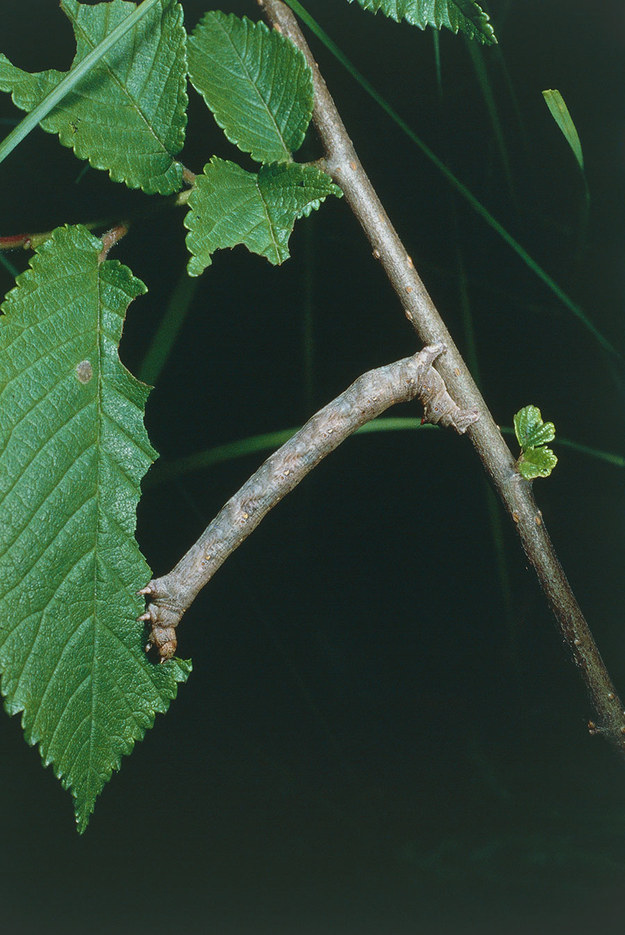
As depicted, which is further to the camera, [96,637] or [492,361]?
[492,361]

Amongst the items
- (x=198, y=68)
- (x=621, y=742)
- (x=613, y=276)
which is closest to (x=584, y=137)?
(x=613, y=276)

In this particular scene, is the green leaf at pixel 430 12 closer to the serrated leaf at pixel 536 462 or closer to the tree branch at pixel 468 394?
the tree branch at pixel 468 394

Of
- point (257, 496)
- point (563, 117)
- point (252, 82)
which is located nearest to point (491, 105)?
point (563, 117)

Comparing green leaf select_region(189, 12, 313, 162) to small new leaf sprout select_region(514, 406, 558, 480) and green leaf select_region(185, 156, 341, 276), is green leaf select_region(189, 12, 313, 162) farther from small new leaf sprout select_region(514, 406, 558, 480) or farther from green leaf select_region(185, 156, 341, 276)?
small new leaf sprout select_region(514, 406, 558, 480)

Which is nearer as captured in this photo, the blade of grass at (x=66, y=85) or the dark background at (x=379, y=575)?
the blade of grass at (x=66, y=85)

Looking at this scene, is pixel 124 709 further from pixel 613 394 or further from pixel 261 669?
pixel 613 394

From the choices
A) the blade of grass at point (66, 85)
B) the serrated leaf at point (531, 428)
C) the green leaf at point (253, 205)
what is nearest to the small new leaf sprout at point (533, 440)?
the serrated leaf at point (531, 428)
